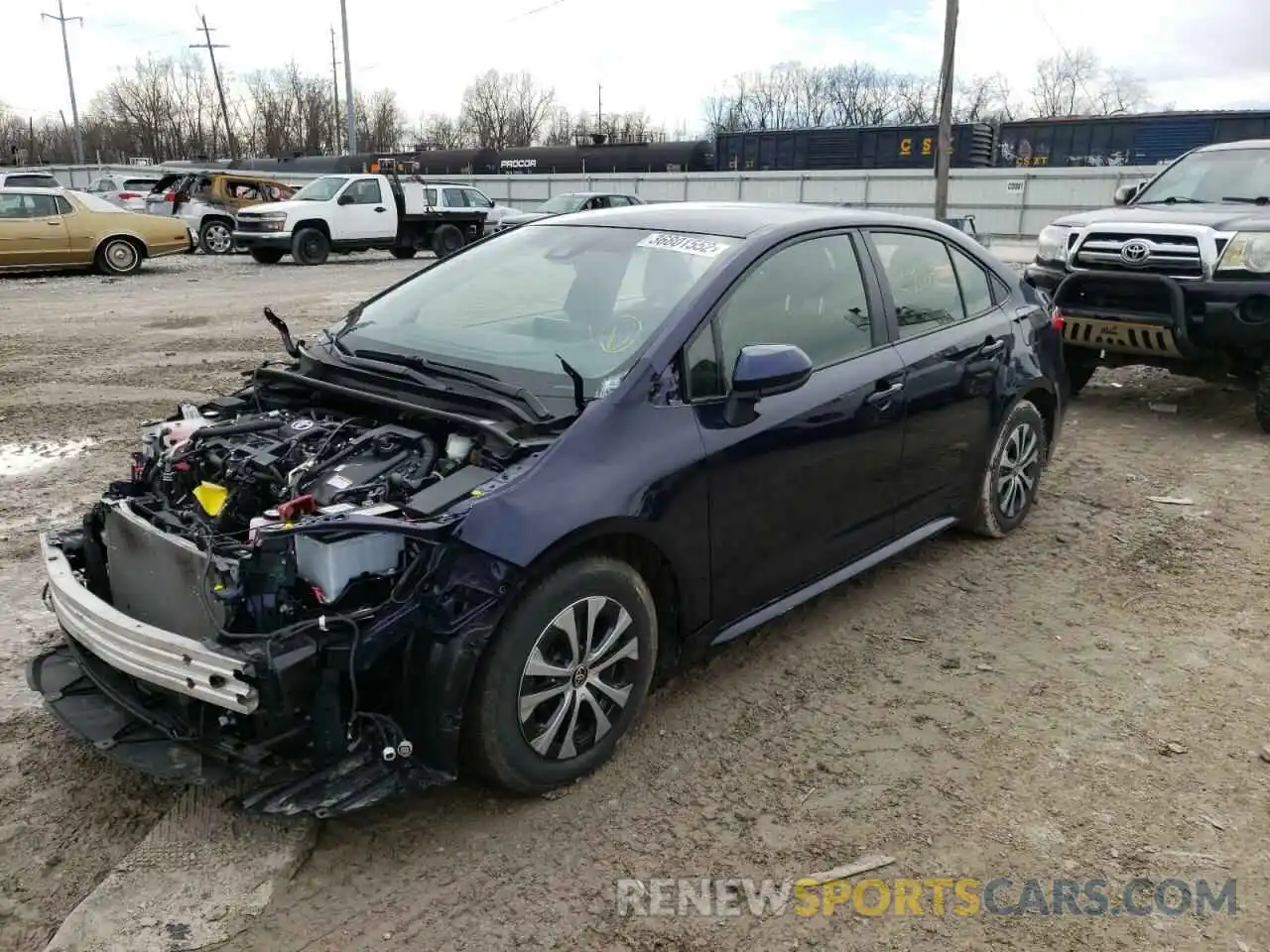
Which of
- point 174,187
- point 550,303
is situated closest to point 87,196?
point 174,187

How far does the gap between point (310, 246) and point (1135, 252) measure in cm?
1691

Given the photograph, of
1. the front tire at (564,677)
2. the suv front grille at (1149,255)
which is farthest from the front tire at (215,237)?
the front tire at (564,677)

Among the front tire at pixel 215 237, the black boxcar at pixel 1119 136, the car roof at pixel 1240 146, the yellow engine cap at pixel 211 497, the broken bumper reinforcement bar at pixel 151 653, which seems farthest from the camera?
the black boxcar at pixel 1119 136

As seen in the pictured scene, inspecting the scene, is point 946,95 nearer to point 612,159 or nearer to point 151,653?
point 151,653

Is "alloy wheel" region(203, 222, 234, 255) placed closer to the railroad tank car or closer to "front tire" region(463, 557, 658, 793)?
the railroad tank car

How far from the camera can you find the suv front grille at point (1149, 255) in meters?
6.96

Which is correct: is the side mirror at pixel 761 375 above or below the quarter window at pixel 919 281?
below

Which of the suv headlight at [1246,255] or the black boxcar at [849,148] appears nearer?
the suv headlight at [1246,255]

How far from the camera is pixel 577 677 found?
2.97 meters

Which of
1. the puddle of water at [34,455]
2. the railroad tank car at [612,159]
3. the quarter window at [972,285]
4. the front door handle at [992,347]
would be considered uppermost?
the railroad tank car at [612,159]

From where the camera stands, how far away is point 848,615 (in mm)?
4324

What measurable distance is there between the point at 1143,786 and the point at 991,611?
1344mm

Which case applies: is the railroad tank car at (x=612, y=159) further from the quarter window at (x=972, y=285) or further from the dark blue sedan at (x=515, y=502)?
the dark blue sedan at (x=515, y=502)

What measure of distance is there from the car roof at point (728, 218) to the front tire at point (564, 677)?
1519mm
